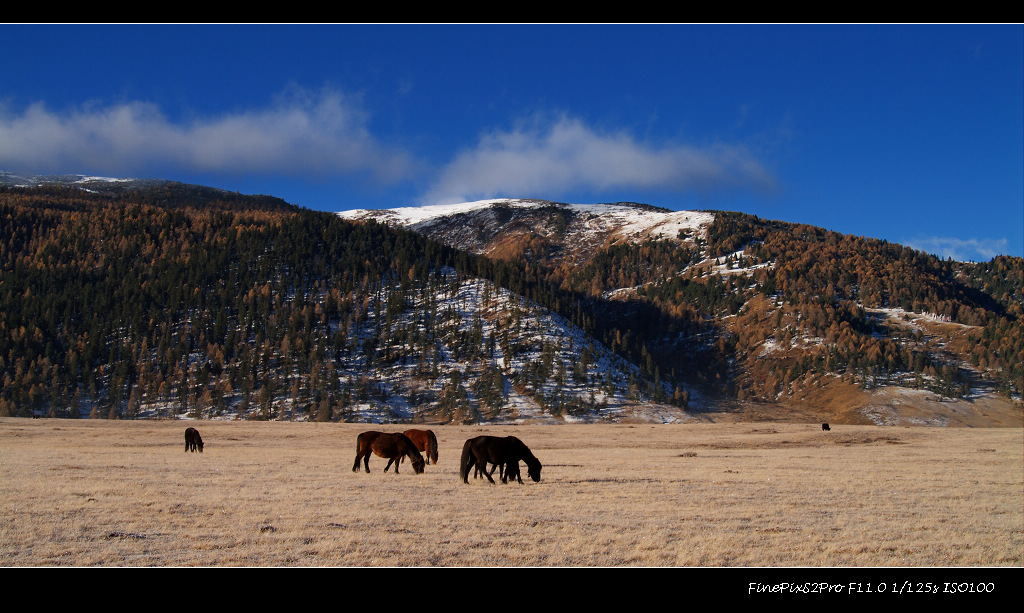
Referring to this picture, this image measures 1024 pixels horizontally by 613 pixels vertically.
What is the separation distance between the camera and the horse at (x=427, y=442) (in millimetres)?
33812

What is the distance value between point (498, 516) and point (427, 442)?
53.3 feet

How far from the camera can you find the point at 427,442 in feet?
112

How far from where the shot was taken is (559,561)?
13.9 meters

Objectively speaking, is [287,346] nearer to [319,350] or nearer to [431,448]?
[319,350]

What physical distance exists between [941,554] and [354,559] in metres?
13.9

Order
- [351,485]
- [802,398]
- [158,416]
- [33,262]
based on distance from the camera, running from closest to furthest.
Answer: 1. [351,485]
2. [158,416]
3. [802,398]
4. [33,262]

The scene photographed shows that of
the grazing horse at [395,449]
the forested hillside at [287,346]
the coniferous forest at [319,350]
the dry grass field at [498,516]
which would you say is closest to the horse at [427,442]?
the dry grass field at [498,516]

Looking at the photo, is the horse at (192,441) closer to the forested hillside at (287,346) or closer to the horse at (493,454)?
the horse at (493,454)

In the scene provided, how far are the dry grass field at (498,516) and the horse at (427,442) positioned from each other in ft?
2.82
